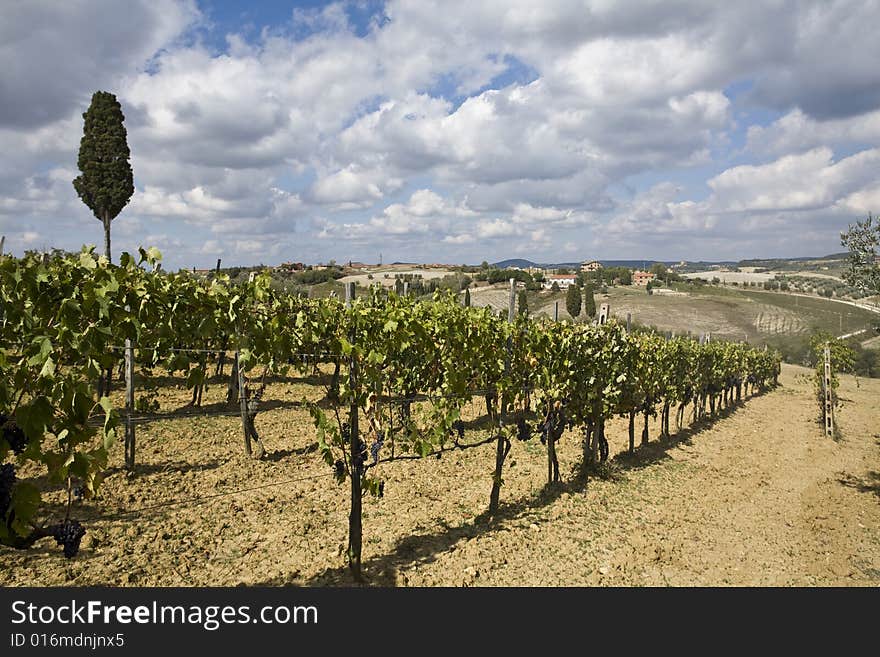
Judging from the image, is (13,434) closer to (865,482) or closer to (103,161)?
(865,482)

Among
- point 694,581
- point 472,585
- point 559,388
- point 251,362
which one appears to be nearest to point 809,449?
point 559,388

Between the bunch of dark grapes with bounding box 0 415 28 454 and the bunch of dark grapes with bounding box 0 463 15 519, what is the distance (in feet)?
0.34

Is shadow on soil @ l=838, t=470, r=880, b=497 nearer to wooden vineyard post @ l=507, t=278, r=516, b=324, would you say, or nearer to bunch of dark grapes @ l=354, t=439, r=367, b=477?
wooden vineyard post @ l=507, t=278, r=516, b=324

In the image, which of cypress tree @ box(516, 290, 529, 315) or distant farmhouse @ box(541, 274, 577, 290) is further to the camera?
distant farmhouse @ box(541, 274, 577, 290)

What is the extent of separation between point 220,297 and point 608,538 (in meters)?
4.96

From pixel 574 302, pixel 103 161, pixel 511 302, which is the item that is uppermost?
pixel 103 161

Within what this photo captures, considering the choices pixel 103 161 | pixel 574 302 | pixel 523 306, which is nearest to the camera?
pixel 523 306

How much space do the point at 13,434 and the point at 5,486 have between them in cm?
30

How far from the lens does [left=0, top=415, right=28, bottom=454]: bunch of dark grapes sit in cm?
255

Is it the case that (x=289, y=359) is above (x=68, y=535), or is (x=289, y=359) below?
above

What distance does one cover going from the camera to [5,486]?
2.67 metres

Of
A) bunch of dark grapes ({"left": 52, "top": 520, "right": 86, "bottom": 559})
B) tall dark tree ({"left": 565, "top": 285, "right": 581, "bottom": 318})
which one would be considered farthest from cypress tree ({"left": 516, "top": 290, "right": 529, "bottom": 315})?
tall dark tree ({"left": 565, "top": 285, "right": 581, "bottom": 318})

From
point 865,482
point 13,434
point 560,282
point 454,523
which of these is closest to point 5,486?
point 13,434

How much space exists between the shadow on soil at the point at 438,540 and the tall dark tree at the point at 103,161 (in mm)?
23494
